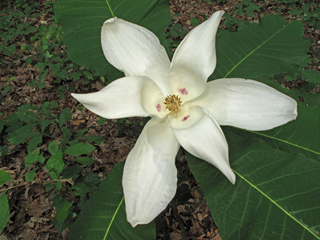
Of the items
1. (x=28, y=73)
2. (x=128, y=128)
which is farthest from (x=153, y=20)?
(x=28, y=73)

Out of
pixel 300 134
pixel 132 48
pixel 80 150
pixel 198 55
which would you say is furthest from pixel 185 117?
pixel 80 150

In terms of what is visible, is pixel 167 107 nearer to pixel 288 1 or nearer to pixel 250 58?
pixel 250 58

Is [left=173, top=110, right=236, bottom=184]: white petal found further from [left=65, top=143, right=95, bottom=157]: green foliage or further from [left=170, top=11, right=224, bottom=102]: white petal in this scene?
[left=65, top=143, right=95, bottom=157]: green foliage

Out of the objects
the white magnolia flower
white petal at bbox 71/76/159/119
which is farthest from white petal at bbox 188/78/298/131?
white petal at bbox 71/76/159/119

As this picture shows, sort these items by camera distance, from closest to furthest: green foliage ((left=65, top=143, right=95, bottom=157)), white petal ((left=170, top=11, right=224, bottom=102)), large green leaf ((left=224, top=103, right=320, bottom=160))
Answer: white petal ((left=170, top=11, right=224, bottom=102)) → large green leaf ((left=224, top=103, right=320, bottom=160)) → green foliage ((left=65, top=143, right=95, bottom=157))

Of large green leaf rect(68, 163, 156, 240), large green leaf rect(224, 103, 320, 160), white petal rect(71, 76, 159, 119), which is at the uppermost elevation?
white petal rect(71, 76, 159, 119)

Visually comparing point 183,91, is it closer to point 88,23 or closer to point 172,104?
point 172,104
